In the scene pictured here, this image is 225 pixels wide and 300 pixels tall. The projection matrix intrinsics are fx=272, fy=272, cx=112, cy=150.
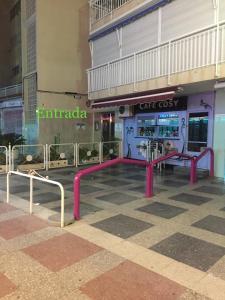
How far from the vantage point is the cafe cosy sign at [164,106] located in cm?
1078

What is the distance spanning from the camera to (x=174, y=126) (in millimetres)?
11227

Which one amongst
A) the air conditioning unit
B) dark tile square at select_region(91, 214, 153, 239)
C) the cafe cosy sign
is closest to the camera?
dark tile square at select_region(91, 214, 153, 239)

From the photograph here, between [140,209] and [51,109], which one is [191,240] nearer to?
[140,209]

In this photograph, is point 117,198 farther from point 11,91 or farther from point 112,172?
point 11,91

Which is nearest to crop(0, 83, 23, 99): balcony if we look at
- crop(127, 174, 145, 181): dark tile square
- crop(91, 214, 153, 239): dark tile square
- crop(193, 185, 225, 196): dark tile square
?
crop(127, 174, 145, 181): dark tile square

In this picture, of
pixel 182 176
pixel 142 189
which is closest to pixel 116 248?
pixel 142 189

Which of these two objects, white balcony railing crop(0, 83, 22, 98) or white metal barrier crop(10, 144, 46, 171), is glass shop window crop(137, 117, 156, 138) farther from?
white balcony railing crop(0, 83, 22, 98)

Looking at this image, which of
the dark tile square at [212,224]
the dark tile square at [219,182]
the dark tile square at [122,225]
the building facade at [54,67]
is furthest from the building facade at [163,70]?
the dark tile square at [122,225]

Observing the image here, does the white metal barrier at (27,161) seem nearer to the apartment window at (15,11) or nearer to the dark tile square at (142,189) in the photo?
the dark tile square at (142,189)

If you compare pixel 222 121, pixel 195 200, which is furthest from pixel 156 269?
pixel 222 121

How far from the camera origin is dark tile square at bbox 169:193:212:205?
647 cm

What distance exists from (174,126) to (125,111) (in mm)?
2808

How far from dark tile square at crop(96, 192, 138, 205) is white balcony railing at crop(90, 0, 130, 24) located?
8744mm

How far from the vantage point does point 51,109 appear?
1280 cm
